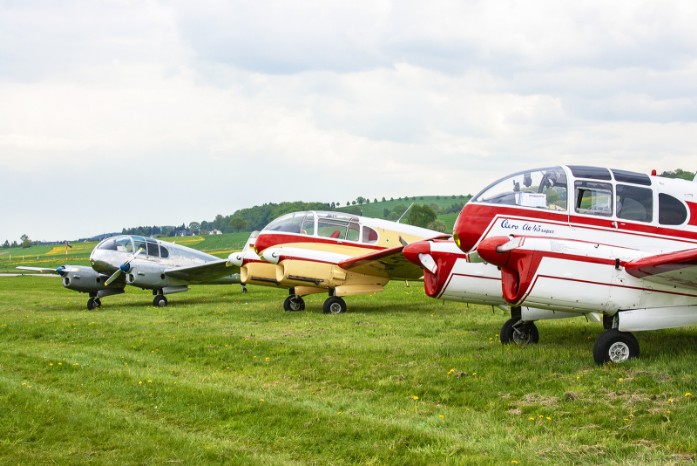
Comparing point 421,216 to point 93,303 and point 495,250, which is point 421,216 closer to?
point 93,303

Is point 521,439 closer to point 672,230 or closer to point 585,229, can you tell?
→ point 585,229

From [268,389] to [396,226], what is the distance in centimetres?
1205

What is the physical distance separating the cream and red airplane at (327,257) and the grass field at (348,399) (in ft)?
14.4

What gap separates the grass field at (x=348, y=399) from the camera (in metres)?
6.53

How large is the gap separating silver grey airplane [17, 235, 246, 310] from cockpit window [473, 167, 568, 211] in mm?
16005

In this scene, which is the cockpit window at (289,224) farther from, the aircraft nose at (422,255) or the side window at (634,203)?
the side window at (634,203)

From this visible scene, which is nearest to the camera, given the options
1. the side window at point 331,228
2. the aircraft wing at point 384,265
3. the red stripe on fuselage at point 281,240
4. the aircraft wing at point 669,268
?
the aircraft wing at point 669,268

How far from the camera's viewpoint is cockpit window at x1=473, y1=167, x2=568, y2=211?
408 inches

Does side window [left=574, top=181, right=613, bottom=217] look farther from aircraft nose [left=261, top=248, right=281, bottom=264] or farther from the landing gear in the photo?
the landing gear

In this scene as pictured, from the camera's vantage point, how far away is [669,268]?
9.02 m

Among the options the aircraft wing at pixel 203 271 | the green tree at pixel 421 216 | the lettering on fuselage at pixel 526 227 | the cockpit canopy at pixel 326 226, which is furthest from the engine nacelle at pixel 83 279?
the green tree at pixel 421 216

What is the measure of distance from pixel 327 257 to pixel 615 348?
10758 millimetres

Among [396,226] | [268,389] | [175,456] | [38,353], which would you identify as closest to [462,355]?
[268,389]

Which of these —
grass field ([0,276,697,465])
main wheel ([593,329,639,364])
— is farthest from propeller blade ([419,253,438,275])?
main wheel ([593,329,639,364])
